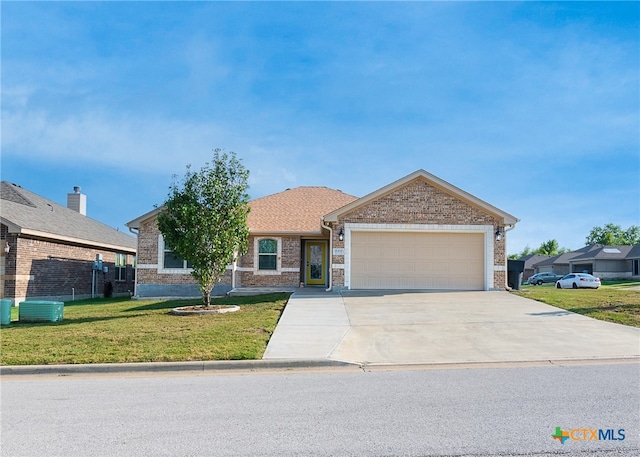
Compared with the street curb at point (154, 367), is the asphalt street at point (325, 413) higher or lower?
higher

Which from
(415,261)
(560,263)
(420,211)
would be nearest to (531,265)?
(560,263)

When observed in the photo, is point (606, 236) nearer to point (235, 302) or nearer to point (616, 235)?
point (616, 235)

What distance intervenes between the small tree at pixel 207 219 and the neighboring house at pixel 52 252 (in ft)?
27.1

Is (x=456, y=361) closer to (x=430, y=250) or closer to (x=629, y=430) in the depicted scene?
(x=629, y=430)

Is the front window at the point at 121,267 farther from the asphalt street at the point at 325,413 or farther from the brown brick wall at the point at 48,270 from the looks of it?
the asphalt street at the point at 325,413

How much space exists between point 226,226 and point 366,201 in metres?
6.44

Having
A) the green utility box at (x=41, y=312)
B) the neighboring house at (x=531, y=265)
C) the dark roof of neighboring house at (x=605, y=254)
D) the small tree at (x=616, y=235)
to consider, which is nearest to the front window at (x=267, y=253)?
the green utility box at (x=41, y=312)

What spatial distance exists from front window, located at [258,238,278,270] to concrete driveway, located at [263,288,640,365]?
18.0 ft

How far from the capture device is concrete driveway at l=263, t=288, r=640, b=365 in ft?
32.7

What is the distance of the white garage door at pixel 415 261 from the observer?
20375 millimetres

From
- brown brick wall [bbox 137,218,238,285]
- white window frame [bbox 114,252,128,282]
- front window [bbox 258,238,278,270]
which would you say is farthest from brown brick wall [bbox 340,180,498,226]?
white window frame [bbox 114,252,128,282]

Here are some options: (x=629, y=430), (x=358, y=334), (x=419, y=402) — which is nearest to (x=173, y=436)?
(x=419, y=402)

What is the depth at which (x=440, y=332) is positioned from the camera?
39.9ft

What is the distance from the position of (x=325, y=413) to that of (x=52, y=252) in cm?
2027
